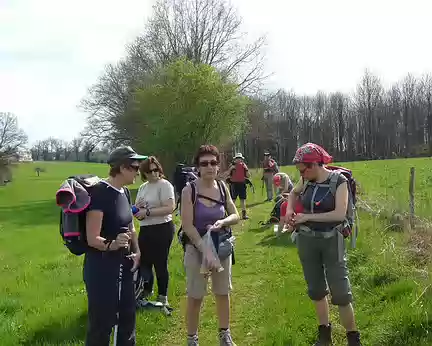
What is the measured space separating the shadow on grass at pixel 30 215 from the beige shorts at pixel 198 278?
20.1 m

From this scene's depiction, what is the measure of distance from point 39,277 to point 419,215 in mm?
6930

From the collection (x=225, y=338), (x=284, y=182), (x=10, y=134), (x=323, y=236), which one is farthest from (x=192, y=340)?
(x=10, y=134)

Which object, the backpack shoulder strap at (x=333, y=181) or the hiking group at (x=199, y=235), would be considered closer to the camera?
the hiking group at (x=199, y=235)

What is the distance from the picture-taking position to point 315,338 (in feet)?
15.2

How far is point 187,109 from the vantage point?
29531mm

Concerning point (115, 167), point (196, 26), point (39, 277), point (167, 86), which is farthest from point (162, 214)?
point (196, 26)

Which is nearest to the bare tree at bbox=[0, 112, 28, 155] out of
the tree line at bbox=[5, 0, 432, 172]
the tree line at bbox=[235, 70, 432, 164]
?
the tree line at bbox=[5, 0, 432, 172]

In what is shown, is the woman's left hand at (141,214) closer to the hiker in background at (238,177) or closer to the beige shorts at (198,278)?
the beige shorts at (198,278)

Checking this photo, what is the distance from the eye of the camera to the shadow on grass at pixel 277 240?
930cm

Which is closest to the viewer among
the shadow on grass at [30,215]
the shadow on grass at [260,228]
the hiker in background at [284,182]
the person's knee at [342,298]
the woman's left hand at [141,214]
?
the person's knee at [342,298]

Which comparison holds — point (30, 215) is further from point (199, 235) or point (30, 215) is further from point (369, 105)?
point (369, 105)

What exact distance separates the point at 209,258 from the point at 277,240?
225 inches

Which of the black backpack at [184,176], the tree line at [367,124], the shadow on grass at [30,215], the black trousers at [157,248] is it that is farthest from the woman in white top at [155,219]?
the tree line at [367,124]

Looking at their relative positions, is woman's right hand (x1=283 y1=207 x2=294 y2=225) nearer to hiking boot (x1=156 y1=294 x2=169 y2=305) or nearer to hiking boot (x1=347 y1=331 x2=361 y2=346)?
hiking boot (x1=347 y1=331 x2=361 y2=346)
